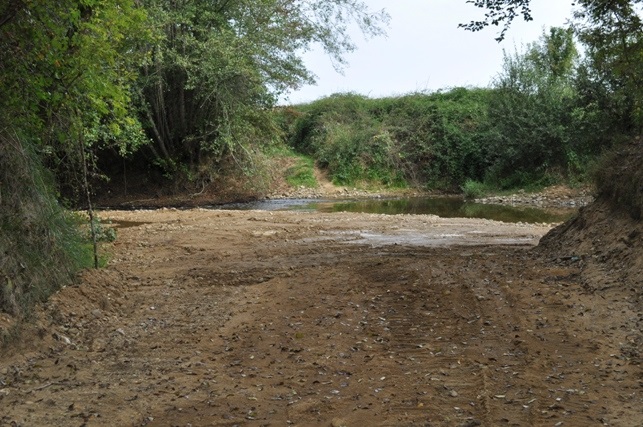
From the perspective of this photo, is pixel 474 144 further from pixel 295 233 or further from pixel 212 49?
pixel 295 233

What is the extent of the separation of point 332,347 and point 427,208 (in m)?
20.2

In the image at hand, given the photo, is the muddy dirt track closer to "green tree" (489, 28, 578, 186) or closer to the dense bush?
"green tree" (489, 28, 578, 186)

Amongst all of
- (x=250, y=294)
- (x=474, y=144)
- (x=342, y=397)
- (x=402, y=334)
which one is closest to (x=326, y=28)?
(x=474, y=144)

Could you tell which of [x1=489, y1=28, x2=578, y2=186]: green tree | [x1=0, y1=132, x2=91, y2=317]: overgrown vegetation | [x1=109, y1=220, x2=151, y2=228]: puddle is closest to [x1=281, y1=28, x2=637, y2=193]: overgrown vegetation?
[x1=489, y1=28, x2=578, y2=186]: green tree

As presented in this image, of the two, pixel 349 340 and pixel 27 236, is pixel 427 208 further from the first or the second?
pixel 27 236

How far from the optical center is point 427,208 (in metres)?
25.7

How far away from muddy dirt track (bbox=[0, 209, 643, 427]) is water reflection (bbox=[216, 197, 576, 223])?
12.6 metres

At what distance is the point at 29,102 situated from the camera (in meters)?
7.37

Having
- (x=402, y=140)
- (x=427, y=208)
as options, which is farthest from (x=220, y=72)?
(x=402, y=140)

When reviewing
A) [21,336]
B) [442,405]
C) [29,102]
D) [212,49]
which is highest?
[212,49]

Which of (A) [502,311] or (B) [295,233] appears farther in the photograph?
(B) [295,233]

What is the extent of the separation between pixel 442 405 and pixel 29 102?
217 inches

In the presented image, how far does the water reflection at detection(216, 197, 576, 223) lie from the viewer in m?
22.5

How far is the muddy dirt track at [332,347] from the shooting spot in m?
4.60
